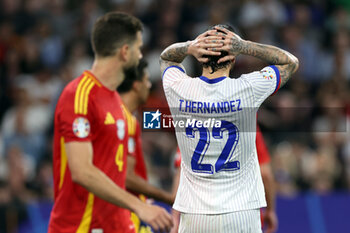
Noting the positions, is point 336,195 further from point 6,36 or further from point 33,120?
point 6,36

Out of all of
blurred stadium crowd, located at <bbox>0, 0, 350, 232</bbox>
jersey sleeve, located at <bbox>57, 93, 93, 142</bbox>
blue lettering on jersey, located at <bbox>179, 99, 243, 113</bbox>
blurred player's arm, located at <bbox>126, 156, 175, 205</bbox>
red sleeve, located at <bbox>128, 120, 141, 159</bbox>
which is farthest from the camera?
blurred stadium crowd, located at <bbox>0, 0, 350, 232</bbox>

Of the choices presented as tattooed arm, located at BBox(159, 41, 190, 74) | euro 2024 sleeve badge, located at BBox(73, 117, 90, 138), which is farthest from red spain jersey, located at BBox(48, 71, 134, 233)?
tattooed arm, located at BBox(159, 41, 190, 74)

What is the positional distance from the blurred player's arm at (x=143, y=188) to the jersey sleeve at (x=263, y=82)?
1726mm

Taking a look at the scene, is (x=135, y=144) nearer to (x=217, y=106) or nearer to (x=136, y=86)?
(x=136, y=86)

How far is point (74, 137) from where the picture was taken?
5.10 meters

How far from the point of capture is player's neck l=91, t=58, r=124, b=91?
557cm

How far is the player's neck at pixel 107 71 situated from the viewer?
5570mm

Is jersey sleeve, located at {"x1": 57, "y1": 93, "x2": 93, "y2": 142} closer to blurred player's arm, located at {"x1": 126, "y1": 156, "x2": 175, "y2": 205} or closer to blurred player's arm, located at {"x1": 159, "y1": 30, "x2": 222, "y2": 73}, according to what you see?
blurred player's arm, located at {"x1": 159, "y1": 30, "x2": 222, "y2": 73}

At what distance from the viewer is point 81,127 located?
16.9 ft

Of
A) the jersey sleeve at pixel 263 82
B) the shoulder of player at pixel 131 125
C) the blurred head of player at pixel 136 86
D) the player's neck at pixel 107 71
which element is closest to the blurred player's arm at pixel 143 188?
the shoulder of player at pixel 131 125

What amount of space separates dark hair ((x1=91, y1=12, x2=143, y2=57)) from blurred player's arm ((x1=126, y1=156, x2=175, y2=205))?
1266 mm

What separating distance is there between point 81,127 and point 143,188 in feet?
4.21

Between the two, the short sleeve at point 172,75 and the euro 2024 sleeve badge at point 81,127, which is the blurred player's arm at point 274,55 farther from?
the euro 2024 sleeve badge at point 81,127

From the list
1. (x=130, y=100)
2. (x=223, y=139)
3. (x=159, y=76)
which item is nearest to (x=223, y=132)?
(x=223, y=139)
